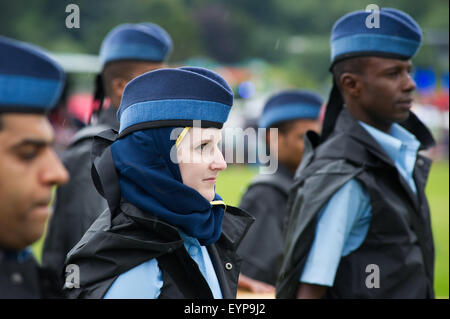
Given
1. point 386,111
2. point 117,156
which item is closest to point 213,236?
point 117,156

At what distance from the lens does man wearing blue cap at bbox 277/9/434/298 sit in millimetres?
3408

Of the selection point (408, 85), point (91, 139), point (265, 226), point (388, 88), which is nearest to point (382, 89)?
point (388, 88)

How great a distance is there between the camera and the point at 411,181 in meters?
3.76

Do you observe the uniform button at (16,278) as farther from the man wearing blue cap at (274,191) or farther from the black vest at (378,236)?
the man wearing blue cap at (274,191)

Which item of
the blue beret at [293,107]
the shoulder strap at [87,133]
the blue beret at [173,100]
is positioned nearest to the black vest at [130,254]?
the blue beret at [173,100]

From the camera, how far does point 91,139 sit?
4.59 metres

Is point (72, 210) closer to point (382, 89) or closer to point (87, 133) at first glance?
point (87, 133)

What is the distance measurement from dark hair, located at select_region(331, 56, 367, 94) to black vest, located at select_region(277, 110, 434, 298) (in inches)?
13.9

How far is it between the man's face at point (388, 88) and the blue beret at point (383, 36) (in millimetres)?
47

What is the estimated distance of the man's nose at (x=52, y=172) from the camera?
1728 millimetres

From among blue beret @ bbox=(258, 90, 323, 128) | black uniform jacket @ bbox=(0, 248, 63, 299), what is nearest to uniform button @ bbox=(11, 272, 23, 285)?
black uniform jacket @ bbox=(0, 248, 63, 299)

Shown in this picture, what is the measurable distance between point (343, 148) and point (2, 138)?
7.29 ft
